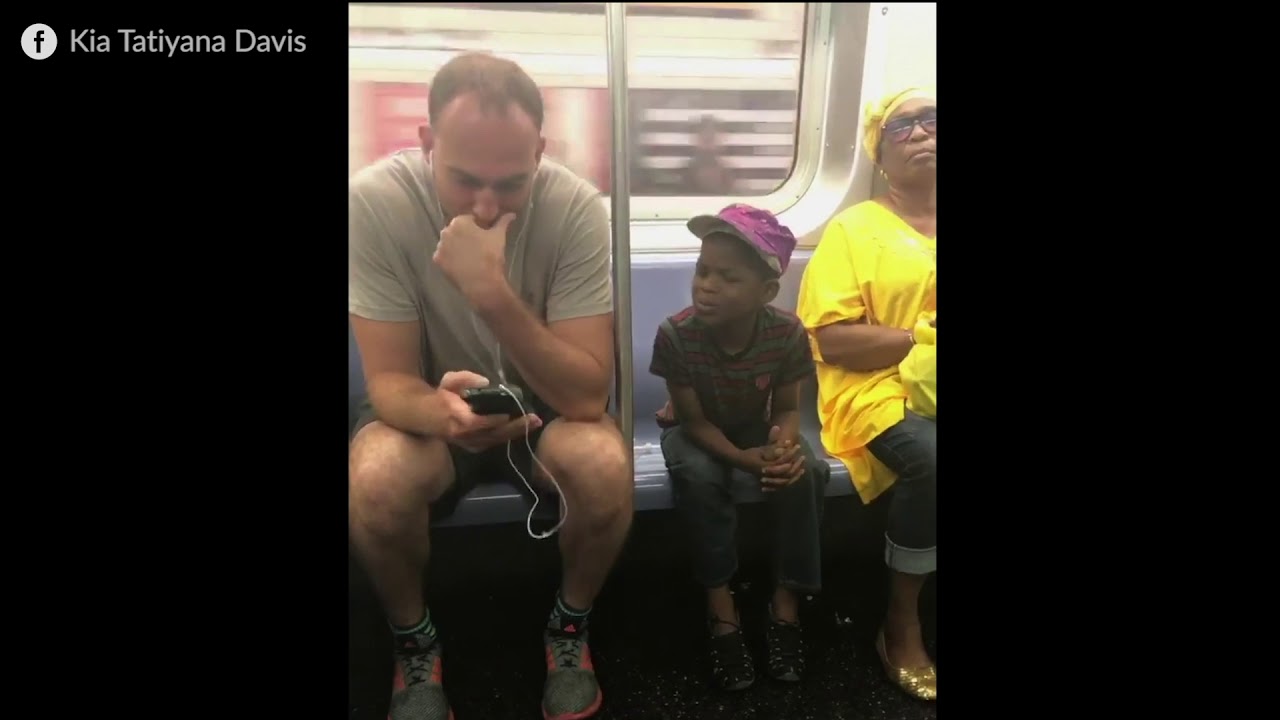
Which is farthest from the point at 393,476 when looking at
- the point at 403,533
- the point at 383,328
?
the point at 383,328

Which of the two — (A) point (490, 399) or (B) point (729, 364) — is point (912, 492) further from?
(A) point (490, 399)

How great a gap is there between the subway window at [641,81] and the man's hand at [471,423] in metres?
0.32

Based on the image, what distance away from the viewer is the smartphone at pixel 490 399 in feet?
3.36

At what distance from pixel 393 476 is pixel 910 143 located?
96 cm

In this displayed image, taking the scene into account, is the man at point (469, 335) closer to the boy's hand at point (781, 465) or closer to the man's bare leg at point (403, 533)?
the man's bare leg at point (403, 533)

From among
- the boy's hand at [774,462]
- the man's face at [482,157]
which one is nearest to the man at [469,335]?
the man's face at [482,157]

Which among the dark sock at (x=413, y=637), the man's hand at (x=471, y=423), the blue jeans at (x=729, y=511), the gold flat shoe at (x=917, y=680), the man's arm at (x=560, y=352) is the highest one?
the man's arm at (x=560, y=352)

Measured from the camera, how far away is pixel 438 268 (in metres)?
1.00
